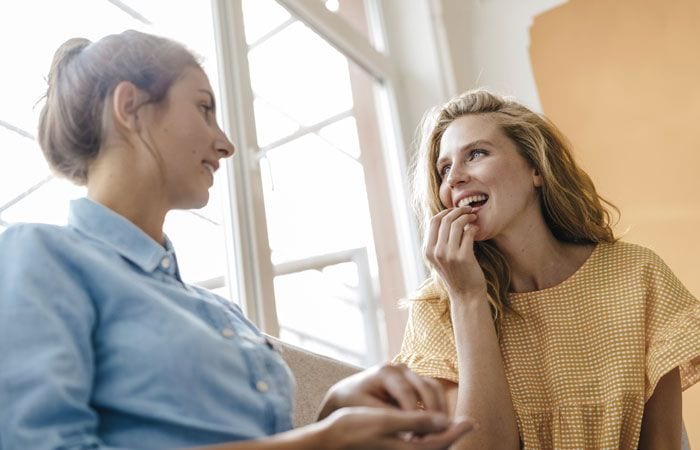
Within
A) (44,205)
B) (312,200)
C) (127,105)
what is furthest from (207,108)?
(312,200)

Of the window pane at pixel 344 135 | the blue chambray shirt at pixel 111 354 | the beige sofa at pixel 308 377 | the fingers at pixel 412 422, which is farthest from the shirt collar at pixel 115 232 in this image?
the window pane at pixel 344 135

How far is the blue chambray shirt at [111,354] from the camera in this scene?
73 cm

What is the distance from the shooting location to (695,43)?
270cm

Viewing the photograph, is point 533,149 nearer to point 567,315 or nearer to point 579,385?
point 567,315

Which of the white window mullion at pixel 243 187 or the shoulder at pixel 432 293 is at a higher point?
the white window mullion at pixel 243 187

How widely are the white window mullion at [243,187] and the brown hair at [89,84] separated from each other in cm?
94

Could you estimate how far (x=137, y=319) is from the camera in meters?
0.85

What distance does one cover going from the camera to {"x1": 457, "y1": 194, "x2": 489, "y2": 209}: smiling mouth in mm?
1670

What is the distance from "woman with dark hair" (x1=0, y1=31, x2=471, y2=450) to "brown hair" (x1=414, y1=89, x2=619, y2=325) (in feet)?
2.48

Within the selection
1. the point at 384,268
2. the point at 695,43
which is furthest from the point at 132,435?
the point at 695,43

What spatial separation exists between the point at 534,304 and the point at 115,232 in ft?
3.02

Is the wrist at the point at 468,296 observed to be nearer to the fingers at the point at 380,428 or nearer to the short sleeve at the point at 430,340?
the short sleeve at the point at 430,340

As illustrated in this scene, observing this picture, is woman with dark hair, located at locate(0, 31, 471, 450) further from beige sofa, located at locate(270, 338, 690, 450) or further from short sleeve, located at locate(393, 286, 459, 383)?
short sleeve, located at locate(393, 286, 459, 383)

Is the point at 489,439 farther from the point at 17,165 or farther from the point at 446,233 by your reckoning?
the point at 17,165
